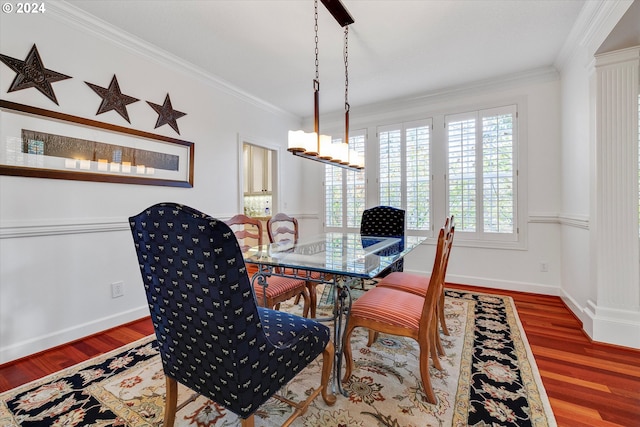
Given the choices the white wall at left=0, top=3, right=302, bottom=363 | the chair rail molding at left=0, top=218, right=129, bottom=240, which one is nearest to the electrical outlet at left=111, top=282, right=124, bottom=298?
the white wall at left=0, top=3, right=302, bottom=363

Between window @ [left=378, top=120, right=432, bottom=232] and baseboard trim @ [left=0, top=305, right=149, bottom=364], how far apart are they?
3.31 metres

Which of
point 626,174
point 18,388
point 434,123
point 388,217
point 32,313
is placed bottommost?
point 18,388

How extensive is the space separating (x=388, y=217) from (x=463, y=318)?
4.06 ft

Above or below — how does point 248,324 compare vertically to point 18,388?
above

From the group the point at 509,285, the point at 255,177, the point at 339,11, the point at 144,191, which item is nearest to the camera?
the point at 339,11

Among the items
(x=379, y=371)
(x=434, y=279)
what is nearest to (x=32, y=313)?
(x=379, y=371)

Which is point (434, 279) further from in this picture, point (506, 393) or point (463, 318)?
point (463, 318)

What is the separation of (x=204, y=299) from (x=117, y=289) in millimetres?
2229

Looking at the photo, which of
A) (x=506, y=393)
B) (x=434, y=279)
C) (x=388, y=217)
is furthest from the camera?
(x=388, y=217)

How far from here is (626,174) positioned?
2.15 m

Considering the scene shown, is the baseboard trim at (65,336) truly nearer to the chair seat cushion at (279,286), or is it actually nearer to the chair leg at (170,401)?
the chair seat cushion at (279,286)

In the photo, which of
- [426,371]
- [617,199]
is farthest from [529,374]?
[617,199]

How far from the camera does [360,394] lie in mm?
1606

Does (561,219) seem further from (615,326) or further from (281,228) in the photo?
(281,228)
